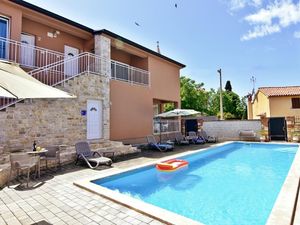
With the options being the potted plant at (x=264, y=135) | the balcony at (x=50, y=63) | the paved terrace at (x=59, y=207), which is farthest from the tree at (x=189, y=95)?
the paved terrace at (x=59, y=207)

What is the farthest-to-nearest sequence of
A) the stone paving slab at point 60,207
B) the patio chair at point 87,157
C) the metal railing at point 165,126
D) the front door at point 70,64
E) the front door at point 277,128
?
the front door at point 277,128
the metal railing at point 165,126
the front door at point 70,64
the patio chair at point 87,157
the stone paving slab at point 60,207

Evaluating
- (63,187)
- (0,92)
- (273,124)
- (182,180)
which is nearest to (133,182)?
(182,180)

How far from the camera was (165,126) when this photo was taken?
21219 mm

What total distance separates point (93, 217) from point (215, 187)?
18.0ft

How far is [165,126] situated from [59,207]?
16.3m

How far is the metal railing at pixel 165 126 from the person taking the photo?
20000 mm

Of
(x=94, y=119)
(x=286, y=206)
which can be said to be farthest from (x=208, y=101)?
(x=286, y=206)

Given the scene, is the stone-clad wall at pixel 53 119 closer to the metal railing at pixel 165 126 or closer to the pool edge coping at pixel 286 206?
the metal railing at pixel 165 126

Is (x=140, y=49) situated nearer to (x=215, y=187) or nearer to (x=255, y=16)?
(x=255, y=16)

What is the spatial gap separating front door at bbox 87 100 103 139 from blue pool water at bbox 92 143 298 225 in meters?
4.89

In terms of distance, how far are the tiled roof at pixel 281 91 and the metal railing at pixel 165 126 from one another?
16.9 m

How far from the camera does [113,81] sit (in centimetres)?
1526

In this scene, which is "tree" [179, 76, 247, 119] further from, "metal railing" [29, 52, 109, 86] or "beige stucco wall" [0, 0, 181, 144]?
"metal railing" [29, 52, 109, 86]

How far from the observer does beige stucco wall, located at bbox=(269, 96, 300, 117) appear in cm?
3021
